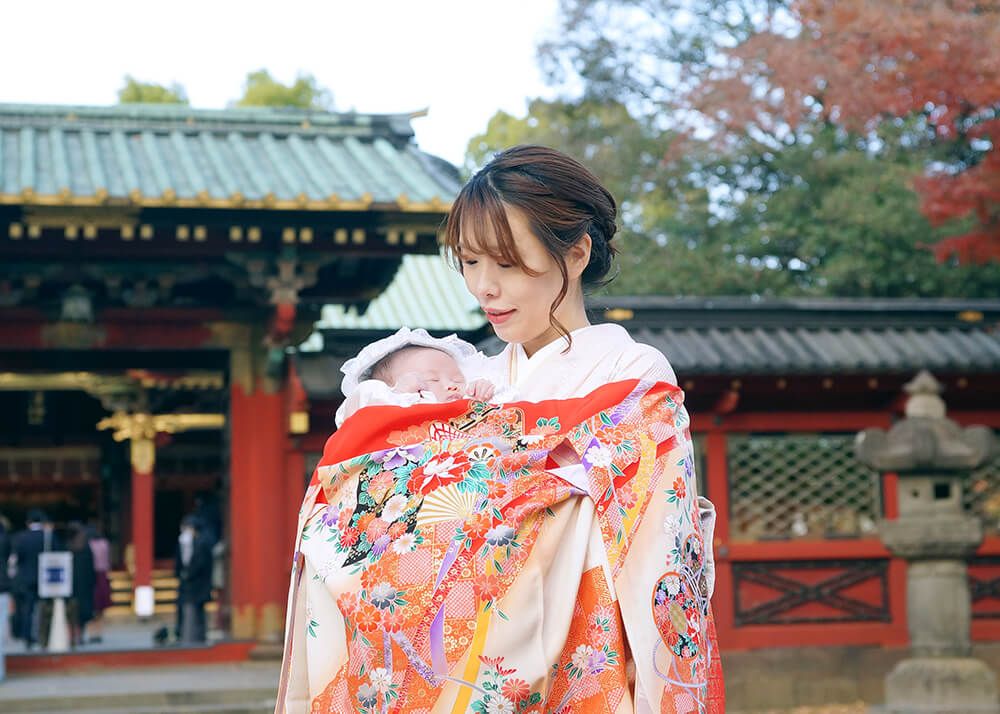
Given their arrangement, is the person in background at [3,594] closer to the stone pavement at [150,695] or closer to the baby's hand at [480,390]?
the stone pavement at [150,695]

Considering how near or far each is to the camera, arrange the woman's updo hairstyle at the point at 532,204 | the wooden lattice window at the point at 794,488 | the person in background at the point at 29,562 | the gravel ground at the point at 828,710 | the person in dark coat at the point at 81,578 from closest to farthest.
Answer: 1. the woman's updo hairstyle at the point at 532,204
2. the gravel ground at the point at 828,710
3. the wooden lattice window at the point at 794,488
4. the person in background at the point at 29,562
5. the person in dark coat at the point at 81,578

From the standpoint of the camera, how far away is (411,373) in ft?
8.77

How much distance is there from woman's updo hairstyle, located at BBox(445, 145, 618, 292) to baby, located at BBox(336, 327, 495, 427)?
0.22 metres

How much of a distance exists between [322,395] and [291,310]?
2.55 ft

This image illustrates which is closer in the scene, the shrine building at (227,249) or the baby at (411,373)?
the baby at (411,373)

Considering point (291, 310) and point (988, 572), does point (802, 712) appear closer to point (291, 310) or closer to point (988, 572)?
point (988, 572)

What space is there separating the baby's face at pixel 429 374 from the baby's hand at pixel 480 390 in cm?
6

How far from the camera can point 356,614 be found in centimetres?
231

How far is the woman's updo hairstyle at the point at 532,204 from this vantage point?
2494 mm

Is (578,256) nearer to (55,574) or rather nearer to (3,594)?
(3,594)

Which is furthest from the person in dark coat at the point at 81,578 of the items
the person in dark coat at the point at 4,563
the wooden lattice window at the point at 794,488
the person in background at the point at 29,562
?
the wooden lattice window at the point at 794,488

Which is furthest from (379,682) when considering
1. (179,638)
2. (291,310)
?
(179,638)

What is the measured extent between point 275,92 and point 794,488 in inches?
828

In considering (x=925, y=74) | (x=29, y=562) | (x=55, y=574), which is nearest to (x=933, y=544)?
(x=925, y=74)
